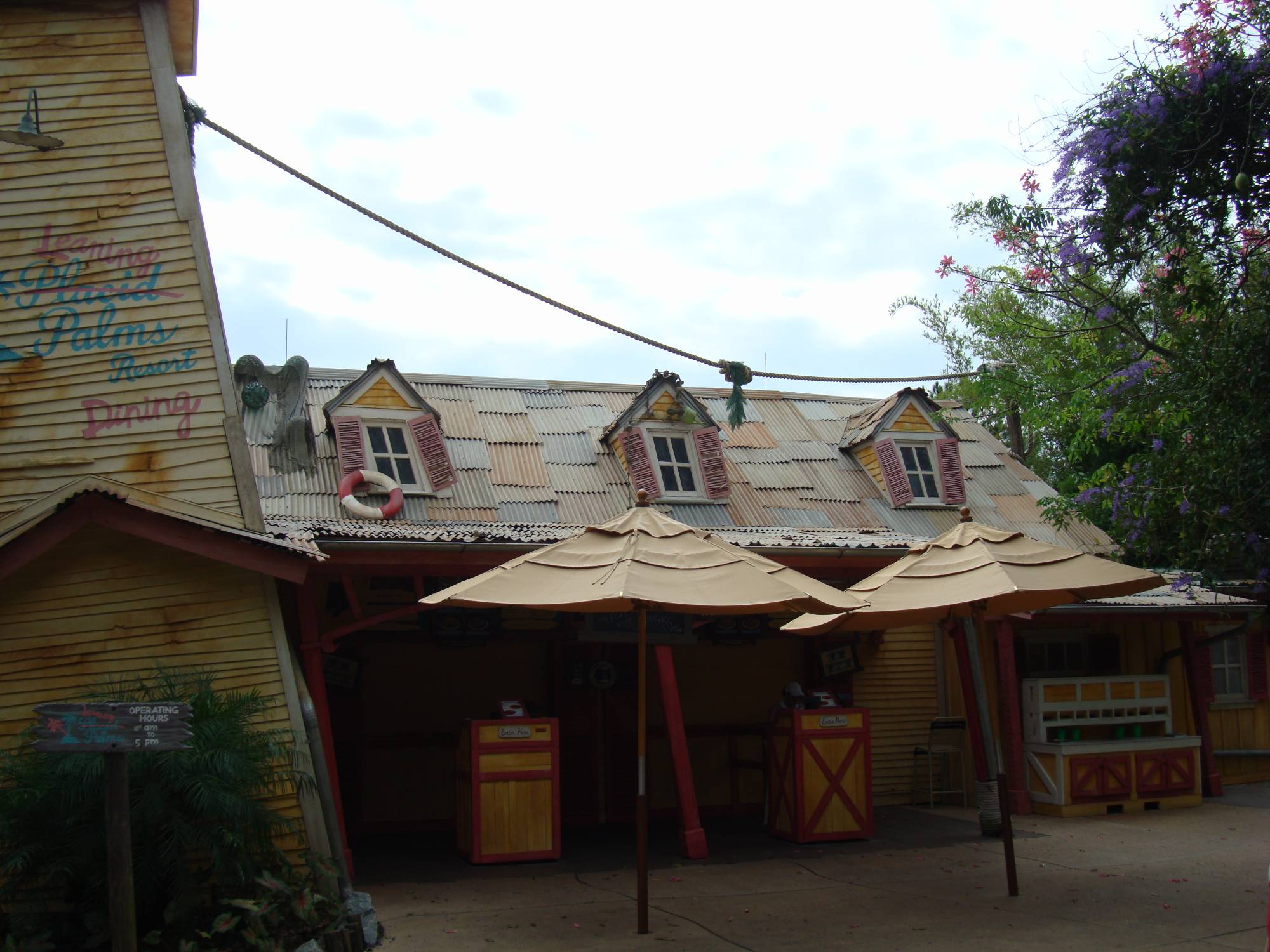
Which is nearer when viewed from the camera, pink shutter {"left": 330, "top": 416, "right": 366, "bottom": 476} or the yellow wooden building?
the yellow wooden building

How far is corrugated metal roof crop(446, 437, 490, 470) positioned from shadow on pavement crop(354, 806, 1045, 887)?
394 cm

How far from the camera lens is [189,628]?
7312 millimetres

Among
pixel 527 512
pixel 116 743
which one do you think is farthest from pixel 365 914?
pixel 527 512

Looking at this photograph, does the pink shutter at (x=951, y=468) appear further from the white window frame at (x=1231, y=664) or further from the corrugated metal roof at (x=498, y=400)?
the corrugated metal roof at (x=498, y=400)

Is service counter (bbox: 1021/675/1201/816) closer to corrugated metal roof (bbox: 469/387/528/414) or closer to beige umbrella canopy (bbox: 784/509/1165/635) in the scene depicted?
beige umbrella canopy (bbox: 784/509/1165/635)

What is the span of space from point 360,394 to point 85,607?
5421 millimetres

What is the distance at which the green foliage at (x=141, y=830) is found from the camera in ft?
20.6

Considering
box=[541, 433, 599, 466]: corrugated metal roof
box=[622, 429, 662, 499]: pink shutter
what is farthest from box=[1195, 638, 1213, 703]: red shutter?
box=[541, 433, 599, 466]: corrugated metal roof

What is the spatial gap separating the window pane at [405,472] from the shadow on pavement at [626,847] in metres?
3.65

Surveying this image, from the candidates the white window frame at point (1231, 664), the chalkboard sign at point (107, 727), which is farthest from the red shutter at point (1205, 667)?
the chalkboard sign at point (107, 727)

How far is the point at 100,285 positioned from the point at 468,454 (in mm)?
5439

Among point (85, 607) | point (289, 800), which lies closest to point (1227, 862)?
point (289, 800)

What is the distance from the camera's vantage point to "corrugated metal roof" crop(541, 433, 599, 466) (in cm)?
1295

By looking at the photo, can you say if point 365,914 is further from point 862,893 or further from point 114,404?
point 114,404
